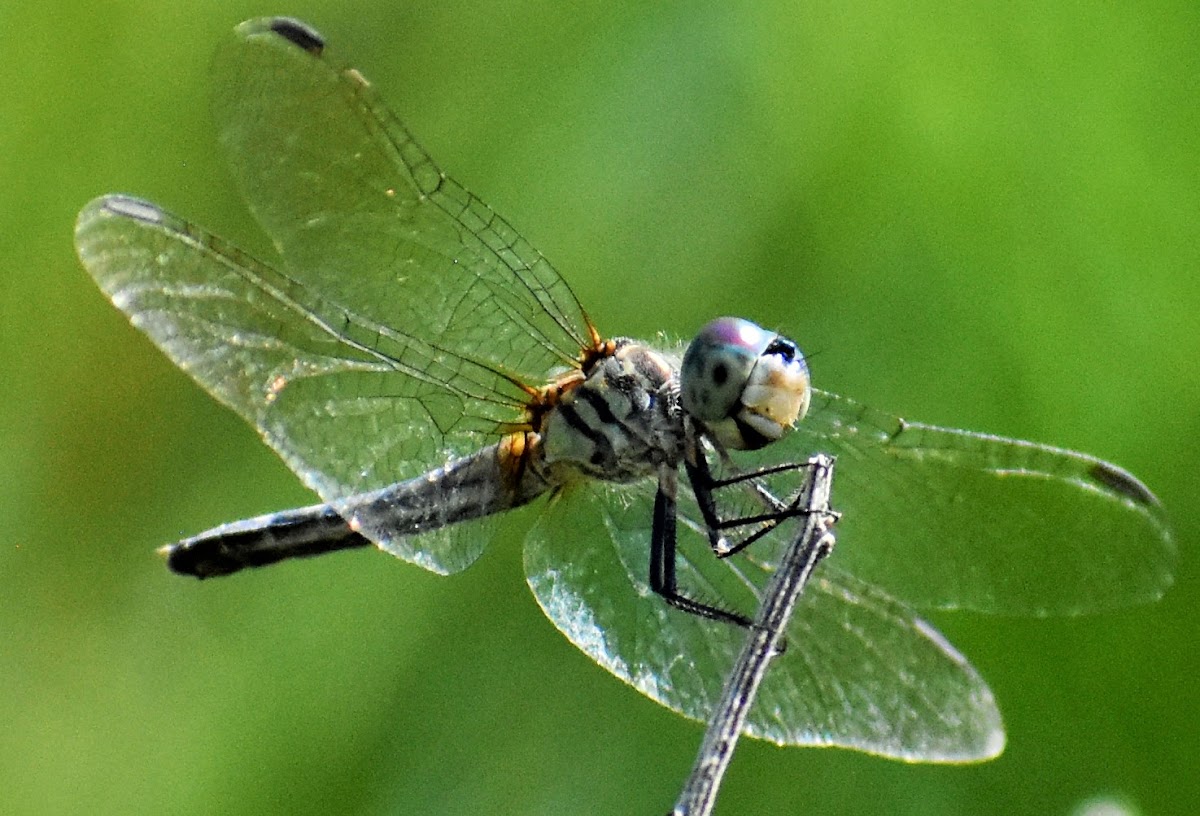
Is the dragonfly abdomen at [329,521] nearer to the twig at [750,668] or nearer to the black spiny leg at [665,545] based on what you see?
the black spiny leg at [665,545]

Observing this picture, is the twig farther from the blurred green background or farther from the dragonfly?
the blurred green background

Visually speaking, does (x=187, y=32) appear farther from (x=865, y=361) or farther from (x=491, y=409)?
(x=865, y=361)

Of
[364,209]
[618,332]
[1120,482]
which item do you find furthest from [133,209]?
[1120,482]

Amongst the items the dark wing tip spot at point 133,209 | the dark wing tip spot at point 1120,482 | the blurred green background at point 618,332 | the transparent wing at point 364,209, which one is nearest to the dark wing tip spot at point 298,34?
the transparent wing at point 364,209

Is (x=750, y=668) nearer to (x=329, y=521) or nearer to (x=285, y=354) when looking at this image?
(x=285, y=354)

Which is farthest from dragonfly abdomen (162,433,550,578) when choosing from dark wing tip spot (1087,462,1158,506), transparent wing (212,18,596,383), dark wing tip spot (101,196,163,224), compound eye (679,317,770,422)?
dark wing tip spot (1087,462,1158,506)

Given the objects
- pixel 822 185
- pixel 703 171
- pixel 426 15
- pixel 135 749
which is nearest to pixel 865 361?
pixel 822 185
